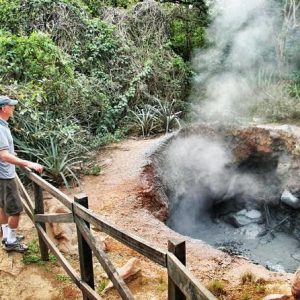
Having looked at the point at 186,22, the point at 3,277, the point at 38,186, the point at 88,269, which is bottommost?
the point at 3,277

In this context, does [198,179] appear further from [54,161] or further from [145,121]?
[54,161]

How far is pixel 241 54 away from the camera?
1177 cm

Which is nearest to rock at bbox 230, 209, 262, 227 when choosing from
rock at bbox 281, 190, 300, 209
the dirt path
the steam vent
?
the steam vent

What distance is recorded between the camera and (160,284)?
3850mm

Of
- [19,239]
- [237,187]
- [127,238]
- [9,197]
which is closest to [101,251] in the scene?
[127,238]

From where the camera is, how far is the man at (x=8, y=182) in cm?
378

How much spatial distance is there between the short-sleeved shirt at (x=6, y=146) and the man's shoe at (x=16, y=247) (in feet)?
2.65

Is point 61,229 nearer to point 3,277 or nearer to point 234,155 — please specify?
point 3,277

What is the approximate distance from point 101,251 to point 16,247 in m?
1.89

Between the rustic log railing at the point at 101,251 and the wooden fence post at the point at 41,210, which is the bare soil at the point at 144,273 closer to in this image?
the wooden fence post at the point at 41,210

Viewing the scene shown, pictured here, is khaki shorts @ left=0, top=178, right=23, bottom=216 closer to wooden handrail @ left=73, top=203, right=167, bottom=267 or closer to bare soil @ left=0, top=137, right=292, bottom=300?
bare soil @ left=0, top=137, right=292, bottom=300

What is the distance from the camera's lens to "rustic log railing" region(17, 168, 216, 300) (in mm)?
2010

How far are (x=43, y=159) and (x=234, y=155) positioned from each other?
4251 mm

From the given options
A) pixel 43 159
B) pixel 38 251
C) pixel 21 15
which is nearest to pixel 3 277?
pixel 38 251
